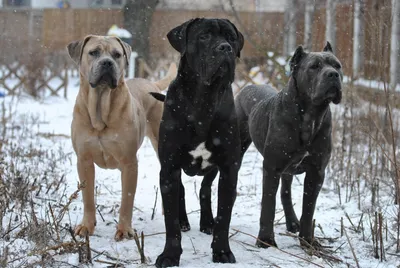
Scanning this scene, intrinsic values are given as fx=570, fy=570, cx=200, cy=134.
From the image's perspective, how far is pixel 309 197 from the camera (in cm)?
456

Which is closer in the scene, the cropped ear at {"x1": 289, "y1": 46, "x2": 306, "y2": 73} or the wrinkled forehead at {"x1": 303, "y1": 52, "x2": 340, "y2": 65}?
the wrinkled forehead at {"x1": 303, "y1": 52, "x2": 340, "y2": 65}

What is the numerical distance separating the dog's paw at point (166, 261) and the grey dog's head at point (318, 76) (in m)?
1.56

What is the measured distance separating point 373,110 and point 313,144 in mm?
2937

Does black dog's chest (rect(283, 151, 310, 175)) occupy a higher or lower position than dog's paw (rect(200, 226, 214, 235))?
higher

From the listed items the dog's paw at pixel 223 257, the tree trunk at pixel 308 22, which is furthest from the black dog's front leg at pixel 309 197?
the tree trunk at pixel 308 22

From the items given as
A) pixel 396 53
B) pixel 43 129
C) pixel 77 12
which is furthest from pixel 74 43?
pixel 77 12

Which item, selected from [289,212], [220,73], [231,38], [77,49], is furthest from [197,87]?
[289,212]

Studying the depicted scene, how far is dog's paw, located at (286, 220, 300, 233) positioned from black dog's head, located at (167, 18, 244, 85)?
6.12 ft

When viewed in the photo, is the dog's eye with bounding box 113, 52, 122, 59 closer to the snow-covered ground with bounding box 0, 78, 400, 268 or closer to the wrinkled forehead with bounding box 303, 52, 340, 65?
the snow-covered ground with bounding box 0, 78, 400, 268

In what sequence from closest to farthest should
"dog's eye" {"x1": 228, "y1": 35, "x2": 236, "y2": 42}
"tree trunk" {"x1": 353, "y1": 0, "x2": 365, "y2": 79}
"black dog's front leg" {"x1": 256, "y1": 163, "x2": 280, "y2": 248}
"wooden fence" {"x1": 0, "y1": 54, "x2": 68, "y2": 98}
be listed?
"dog's eye" {"x1": 228, "y1": 35, "x2": 236, "y2": 42}, "black dog's front leg" {"x1": 256, "y1": 163, "x2": 280, "y2": 248}, "tree trunk" {"x1": 353, "y1": 0, "x2": 365, "y2": 79}, "wooden fence" {"x1": 0, "y1": 54, "x2": 68, "y2": 98}

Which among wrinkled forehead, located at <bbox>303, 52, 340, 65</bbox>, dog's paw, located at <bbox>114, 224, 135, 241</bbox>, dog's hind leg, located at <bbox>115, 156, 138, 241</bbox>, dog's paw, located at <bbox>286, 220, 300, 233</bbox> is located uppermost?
wrinkled forehead, located at <bbox>303, 52, 340, 65</bbox>

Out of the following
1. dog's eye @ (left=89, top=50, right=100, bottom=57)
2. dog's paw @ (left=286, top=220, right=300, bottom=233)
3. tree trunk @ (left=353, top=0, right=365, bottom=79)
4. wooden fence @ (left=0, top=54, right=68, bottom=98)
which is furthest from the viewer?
wooden fence @ (left=0, top=54, right=68, bottom=98)

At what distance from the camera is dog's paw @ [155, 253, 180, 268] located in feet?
12.7

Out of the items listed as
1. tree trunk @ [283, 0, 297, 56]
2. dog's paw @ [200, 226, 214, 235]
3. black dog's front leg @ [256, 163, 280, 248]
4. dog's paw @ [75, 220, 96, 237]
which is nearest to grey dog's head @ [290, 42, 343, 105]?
black dog's front leg @ [256, 163, 280, 248]
